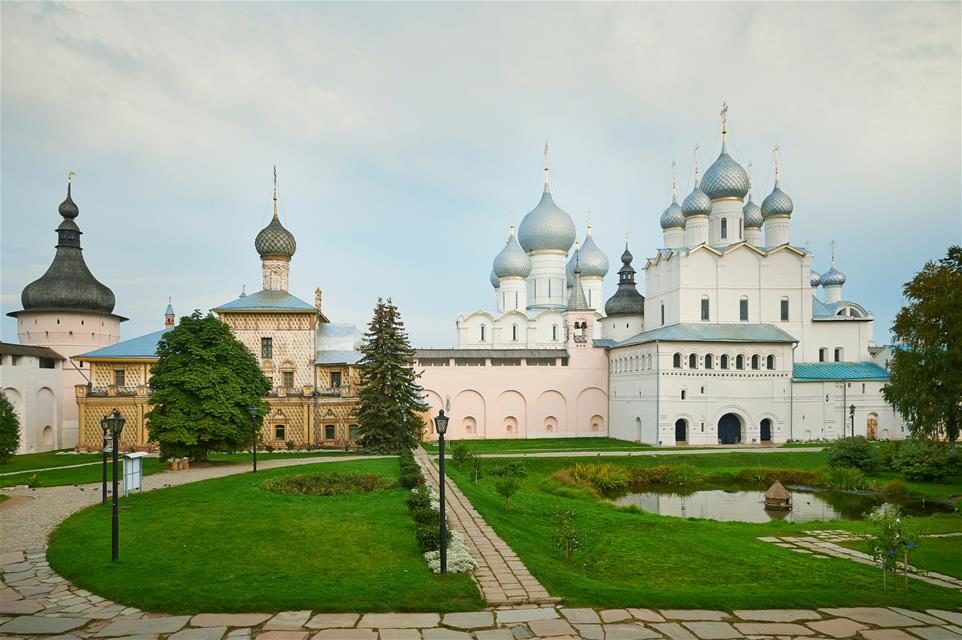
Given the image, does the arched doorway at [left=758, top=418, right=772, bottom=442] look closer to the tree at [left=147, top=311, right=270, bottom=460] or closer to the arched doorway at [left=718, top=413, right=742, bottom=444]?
the arched doorway at [left=718, top=413, right=742, bottom=444]

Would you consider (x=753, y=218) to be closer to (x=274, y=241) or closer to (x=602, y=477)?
(x=602, y=477)

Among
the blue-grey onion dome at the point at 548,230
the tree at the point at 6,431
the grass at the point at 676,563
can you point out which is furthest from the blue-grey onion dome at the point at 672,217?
the tree at the point at 6,431

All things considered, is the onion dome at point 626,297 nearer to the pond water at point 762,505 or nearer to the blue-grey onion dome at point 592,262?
the blue-grey onion dome at point 592,262

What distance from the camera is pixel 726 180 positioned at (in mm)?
40500

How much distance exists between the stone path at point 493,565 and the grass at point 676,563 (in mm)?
214

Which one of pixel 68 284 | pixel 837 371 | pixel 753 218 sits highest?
pixel 753 218

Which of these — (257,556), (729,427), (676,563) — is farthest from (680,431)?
(257,556)

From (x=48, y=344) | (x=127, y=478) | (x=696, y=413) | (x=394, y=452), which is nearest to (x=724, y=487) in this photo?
(x=696, y=413)

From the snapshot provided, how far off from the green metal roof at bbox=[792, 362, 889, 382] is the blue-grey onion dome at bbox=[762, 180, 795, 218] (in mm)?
10043

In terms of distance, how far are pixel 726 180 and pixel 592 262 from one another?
13.7 metres

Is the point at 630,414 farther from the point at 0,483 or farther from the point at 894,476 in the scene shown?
the point at 0,483

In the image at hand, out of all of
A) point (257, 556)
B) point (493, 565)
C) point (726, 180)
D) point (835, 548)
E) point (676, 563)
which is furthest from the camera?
point (726, 180)

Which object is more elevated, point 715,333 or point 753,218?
point 753,218

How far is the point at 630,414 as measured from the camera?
3806 centimetres
